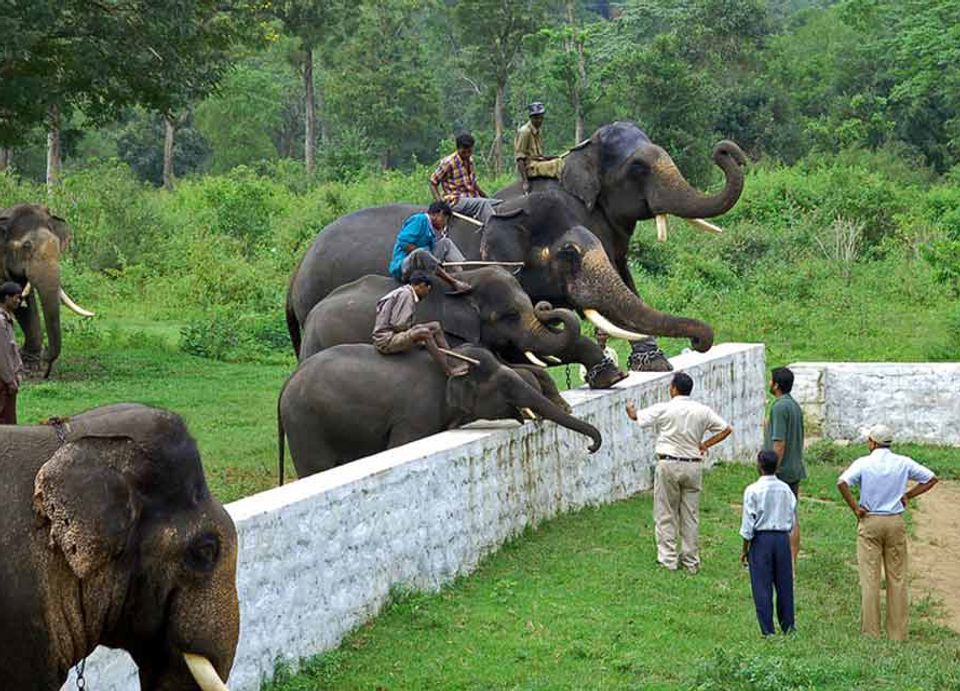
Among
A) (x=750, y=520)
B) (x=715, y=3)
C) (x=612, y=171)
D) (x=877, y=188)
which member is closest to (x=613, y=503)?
(x=612, y=171)

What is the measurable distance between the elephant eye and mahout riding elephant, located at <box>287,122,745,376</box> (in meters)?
8.53

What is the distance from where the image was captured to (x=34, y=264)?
17594 millimetres

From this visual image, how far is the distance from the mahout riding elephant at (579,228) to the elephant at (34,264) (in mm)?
3406

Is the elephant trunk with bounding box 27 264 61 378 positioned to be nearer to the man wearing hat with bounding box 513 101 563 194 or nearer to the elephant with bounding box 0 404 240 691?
the man wearing hat with bounding box 513 101 563 194

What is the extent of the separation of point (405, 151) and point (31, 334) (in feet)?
115

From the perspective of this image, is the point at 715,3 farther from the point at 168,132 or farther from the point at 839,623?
the point at 839,623

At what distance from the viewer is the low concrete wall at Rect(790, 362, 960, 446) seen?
57.6 feet

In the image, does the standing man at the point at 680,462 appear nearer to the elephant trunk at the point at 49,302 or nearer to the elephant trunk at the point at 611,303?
the elephant trunk at the point at 611,303

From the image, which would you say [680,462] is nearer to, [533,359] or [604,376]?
[533,359]

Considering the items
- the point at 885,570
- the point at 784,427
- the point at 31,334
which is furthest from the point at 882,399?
the point at 31,334

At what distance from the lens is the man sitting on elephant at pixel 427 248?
→ 1238cm

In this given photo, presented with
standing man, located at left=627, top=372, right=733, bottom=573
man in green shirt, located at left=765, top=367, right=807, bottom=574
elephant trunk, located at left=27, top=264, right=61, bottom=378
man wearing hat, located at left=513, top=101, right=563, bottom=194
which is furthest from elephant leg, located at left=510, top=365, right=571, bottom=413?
elephant trunk, located at left=27, top=264, right=61, bottom=378

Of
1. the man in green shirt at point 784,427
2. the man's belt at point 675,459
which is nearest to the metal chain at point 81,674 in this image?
the man's belt at point 675,459

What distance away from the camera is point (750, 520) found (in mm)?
9781
